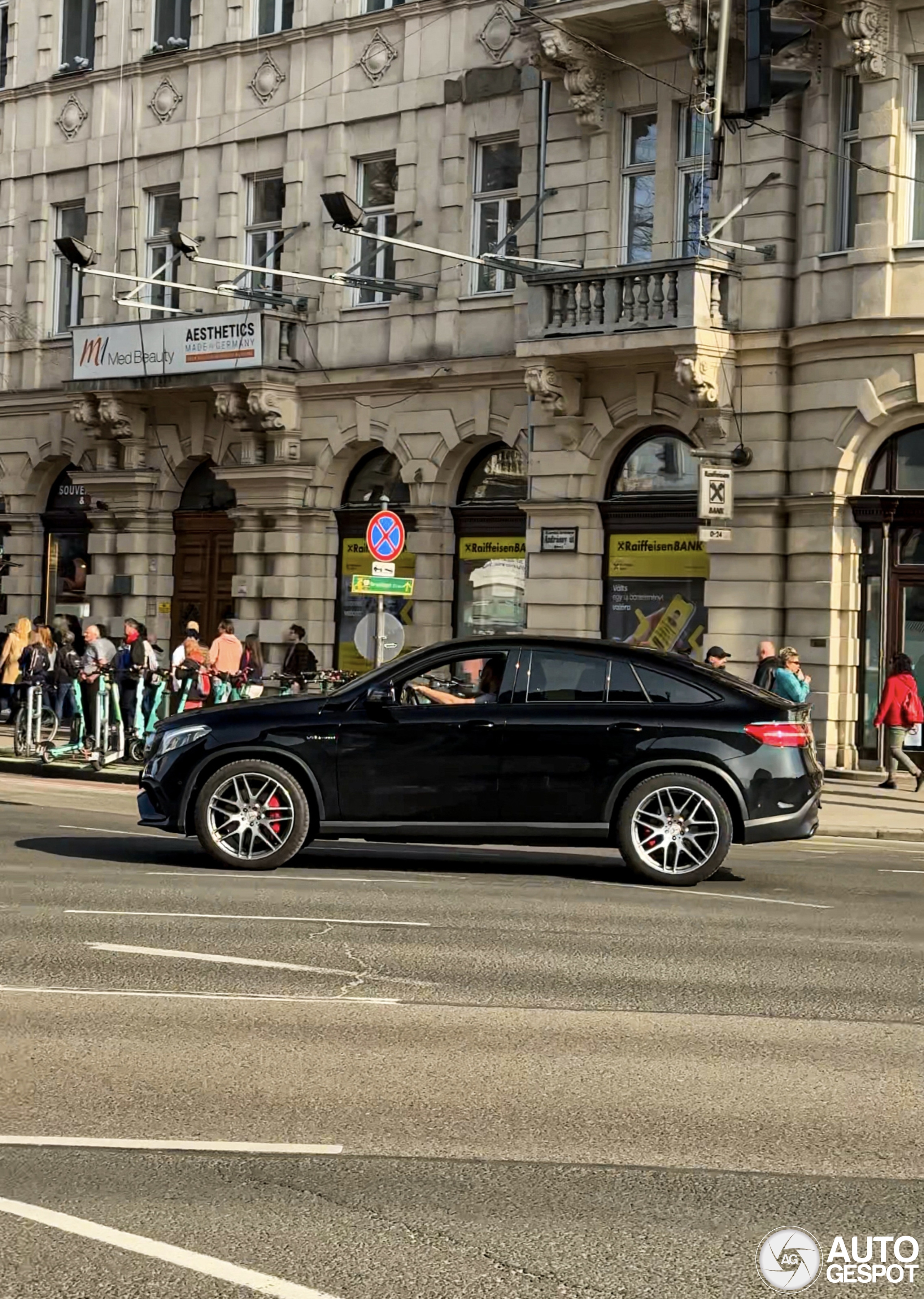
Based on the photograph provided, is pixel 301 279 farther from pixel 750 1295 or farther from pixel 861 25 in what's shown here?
pixel 750 1295

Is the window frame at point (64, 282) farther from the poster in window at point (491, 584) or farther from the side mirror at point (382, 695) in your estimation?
the side mirror at point (382, 695)

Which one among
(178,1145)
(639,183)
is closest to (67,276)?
(639,183)

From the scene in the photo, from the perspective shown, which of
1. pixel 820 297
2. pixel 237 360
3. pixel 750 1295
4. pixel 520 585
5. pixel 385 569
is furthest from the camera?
pixel 237 360

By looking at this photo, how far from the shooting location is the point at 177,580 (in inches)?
1351

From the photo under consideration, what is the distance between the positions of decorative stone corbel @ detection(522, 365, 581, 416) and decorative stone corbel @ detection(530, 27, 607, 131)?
11.1 feet

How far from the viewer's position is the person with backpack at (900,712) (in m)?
23.5

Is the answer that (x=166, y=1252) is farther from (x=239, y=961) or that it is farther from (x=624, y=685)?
(x=624, y=685)

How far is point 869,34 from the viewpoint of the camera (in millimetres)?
23875

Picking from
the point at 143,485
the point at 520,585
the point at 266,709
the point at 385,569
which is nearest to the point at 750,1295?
the point at 266,709

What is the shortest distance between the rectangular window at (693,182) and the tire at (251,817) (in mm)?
13075

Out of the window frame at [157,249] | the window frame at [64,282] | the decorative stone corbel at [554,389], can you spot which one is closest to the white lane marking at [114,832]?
the decorative stone corbel at [554,389]

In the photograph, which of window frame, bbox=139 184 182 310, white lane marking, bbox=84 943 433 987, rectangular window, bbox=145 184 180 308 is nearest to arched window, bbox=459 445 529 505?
window frame, bbox=139 184 182 310

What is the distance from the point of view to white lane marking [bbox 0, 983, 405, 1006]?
8953 millimetres

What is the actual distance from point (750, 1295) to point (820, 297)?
2116cm
